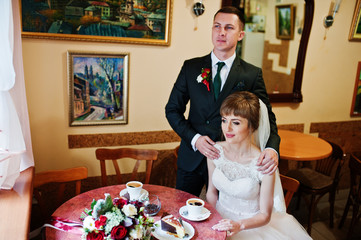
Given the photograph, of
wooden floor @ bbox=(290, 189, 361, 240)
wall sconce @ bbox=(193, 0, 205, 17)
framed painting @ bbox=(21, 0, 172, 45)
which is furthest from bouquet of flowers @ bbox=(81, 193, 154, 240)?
wooden floor @ bbox=(290, 189, 361, 240)

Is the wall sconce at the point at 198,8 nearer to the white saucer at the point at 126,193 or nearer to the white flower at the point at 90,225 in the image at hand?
the white saucer at the point at 126,193

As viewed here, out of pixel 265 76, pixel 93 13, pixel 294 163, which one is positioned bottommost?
pixel 294 163

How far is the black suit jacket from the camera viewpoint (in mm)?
2369

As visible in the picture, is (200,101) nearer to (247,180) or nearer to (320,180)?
(247,180)

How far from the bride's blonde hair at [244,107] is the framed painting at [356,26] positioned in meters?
2.79

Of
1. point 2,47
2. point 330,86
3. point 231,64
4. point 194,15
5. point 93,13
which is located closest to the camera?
point 2,47

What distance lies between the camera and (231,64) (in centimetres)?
242

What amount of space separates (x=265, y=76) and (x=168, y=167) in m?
1.64

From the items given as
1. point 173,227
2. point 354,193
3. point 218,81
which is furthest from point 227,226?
point 354,193

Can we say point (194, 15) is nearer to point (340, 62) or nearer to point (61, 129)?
point (61, 129)

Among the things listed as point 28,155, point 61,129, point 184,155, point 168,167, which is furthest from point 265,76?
point 28,155

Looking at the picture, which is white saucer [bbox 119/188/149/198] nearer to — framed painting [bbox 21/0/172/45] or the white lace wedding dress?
the white lace wedding dress

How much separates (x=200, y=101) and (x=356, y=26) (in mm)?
2895

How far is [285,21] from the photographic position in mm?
3895
